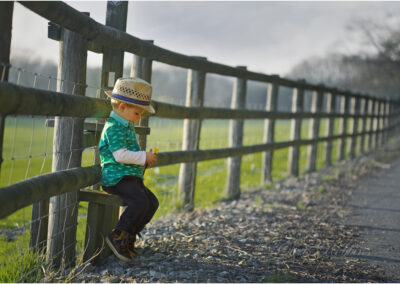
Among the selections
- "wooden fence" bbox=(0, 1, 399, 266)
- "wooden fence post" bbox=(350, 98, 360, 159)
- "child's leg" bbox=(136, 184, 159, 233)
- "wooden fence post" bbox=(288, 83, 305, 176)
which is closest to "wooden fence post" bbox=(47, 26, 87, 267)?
"wooden fence" bbox=(0, 1, 399, 266)

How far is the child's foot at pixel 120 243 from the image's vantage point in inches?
119

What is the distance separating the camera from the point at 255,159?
12539 mm

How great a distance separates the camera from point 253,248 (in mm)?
A: 3854

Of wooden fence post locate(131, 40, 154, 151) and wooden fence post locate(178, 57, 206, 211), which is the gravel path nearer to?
wooden fence post locate(178, 57, 206, 211)

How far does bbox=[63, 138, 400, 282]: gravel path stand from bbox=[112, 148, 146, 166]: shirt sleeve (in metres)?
0.69

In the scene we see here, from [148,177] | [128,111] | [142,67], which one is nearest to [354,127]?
[148,177]

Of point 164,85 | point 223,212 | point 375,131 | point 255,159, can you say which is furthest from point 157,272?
point 375,131

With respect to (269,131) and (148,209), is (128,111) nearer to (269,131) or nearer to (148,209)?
(148,209)

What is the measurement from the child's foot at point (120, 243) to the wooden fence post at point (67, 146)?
0.30m

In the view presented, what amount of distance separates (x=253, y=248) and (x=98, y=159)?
1429 mm

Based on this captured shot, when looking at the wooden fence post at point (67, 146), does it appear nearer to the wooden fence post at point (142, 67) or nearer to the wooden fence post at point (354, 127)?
the wooden fence post at point (142, 67)

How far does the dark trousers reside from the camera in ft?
9.83

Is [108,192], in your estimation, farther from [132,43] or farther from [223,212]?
[223,212]

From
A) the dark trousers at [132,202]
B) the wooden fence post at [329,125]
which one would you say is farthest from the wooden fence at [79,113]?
the wooden fence post at [329,125]
